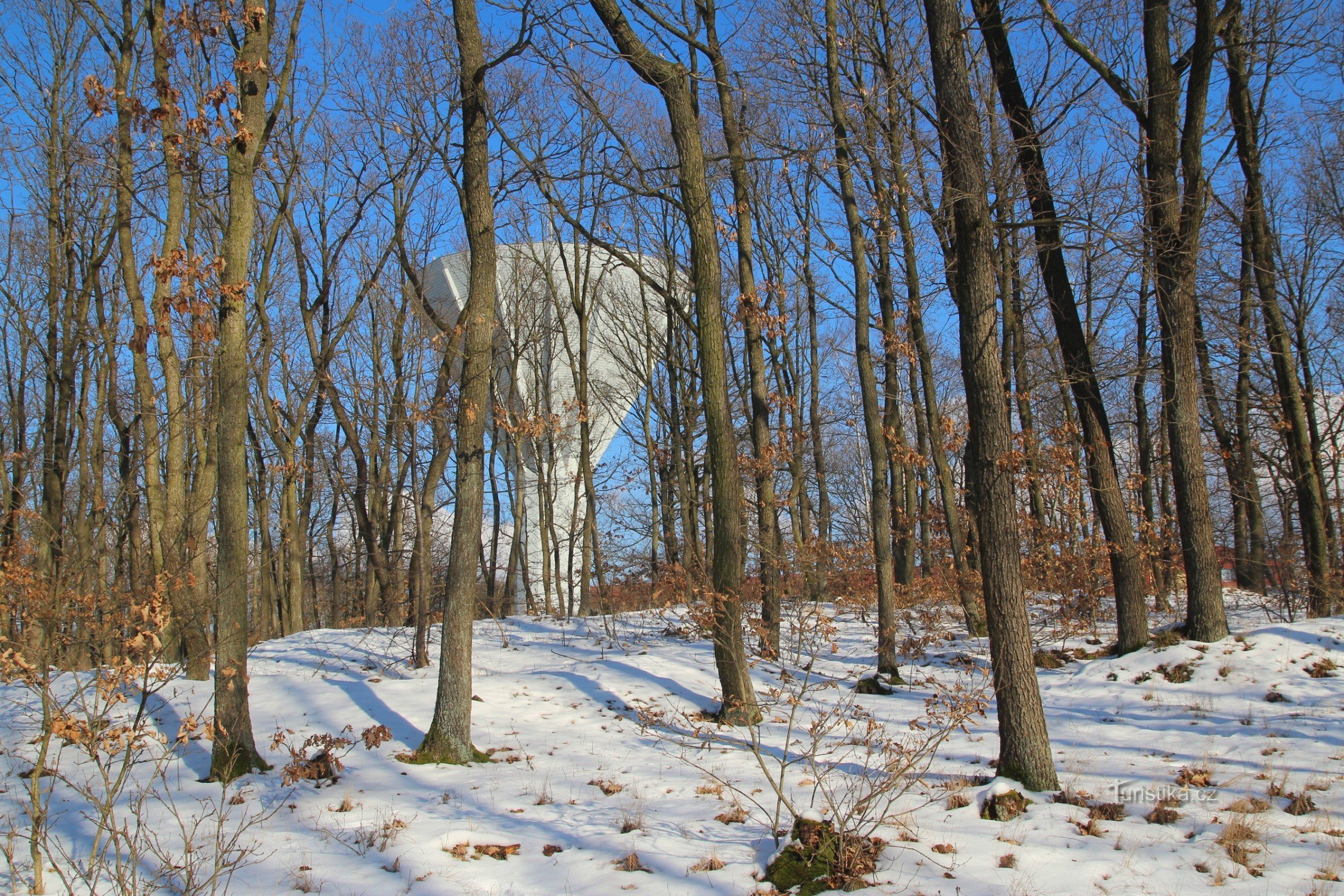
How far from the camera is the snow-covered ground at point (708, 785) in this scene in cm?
411

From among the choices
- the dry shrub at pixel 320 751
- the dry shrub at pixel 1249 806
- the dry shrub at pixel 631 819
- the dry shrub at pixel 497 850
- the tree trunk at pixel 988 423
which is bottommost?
the dry shrub at pixel 497 850

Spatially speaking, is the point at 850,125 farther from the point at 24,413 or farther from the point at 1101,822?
the point at 24,413

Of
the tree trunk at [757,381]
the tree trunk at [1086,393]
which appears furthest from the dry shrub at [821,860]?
the tree trunk at [1086,393]

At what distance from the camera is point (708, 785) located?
5.81 meters

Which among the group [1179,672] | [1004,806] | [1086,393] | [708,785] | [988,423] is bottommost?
[708,785]

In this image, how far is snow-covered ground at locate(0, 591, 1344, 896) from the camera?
162 inches

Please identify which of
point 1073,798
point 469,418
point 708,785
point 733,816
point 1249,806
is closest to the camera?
point 1249,806

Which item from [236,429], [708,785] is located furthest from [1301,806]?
[236,429]

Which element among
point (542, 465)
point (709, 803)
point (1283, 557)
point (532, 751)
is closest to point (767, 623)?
point (532, 751)

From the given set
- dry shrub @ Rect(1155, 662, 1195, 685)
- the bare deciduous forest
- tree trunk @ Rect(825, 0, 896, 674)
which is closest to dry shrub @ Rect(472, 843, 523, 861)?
the bare deciduous forest

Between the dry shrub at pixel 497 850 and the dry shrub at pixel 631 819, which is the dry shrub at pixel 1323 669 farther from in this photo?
the dry shrub at pixel 497 850

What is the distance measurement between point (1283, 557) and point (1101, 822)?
8990mm

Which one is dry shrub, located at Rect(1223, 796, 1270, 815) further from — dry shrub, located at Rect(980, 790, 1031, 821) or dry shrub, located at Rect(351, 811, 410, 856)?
dry shrub, located at Rect(351, 811, 410, 856)

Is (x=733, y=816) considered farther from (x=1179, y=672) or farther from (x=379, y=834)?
(x=1179, y=672)
